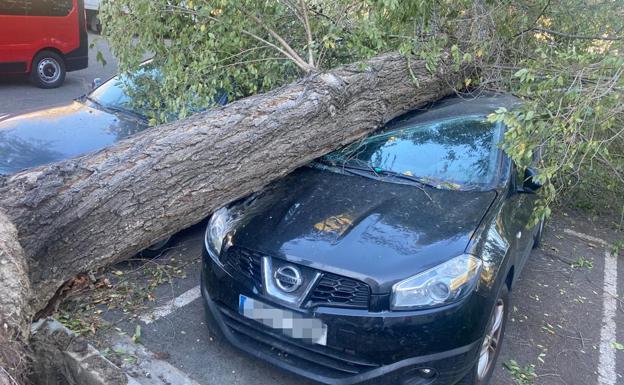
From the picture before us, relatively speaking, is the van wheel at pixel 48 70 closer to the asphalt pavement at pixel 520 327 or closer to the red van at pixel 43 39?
the red van at pixel 43 39

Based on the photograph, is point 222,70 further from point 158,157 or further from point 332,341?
point 332,341

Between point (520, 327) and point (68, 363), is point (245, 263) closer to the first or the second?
point (68, 363)

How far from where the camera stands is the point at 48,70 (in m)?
10.5

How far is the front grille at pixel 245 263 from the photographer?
2.91 m

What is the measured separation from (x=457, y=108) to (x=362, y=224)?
74.6 inches

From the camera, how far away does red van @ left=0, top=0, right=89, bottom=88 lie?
9523 mm

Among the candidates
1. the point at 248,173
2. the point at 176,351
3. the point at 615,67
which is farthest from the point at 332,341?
the point at 615,67

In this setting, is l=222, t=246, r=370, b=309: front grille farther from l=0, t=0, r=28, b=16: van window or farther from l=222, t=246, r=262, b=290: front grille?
l=0, t=0, r=28, b=16: van window

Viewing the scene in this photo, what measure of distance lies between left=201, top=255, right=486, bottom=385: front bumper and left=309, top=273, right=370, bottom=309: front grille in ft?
0.15

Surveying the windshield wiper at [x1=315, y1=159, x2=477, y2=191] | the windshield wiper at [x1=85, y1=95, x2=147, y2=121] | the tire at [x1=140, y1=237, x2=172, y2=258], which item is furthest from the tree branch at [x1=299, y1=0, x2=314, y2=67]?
the tire at [x1=140, y1=237, x2=172, y2=258]

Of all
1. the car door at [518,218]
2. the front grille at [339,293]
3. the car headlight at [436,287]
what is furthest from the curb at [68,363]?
the car door at [518,218]

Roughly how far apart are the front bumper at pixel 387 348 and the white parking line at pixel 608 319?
135 cm

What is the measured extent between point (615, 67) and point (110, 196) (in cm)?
338

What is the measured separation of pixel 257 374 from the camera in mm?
3096
